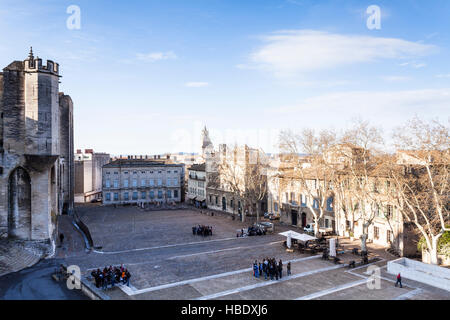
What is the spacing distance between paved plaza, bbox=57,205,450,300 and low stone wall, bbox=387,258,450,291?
27.2 inches

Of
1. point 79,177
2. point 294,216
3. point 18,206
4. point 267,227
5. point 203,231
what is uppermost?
point 18,206

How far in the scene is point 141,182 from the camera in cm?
7081

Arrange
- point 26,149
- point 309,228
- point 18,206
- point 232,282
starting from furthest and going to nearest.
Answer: point 309,228 < point 18,206 < point 26,149 < point 232,282

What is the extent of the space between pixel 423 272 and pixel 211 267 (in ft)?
52.5

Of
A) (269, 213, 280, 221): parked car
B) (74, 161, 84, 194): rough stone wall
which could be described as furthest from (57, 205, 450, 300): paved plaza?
(74, 161, 84, 194): rough stone wall

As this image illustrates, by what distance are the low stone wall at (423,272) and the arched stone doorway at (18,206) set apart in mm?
31505

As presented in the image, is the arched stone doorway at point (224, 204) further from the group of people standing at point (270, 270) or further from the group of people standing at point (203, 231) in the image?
the group of people standing at point (270, 270)

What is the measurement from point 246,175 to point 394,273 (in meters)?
26.9

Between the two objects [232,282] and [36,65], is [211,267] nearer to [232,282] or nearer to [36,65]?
[232,282]

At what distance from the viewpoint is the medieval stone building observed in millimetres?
28766

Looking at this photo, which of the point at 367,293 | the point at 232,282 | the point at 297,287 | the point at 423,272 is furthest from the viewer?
the point at 423,272

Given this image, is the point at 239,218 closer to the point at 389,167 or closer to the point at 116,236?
the point at 116,236

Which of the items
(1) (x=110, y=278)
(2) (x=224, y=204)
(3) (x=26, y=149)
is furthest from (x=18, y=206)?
(2) (x=224, y=204)
